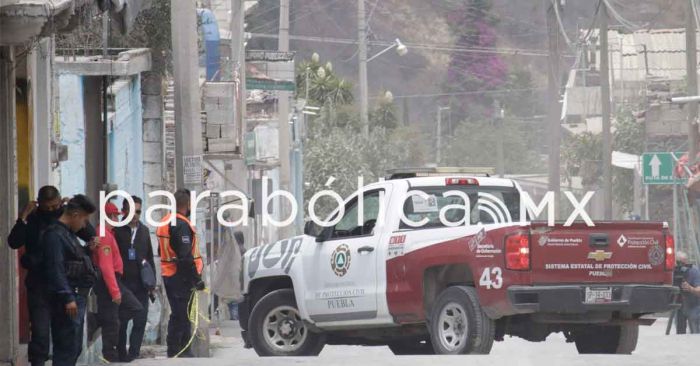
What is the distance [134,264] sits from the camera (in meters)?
16.2

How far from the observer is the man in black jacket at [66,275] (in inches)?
490

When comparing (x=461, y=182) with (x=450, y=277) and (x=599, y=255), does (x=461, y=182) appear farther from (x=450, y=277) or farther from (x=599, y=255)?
(x=599, y=255)

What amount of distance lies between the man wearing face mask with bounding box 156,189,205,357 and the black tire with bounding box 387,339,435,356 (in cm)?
251

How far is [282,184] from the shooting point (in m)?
40.7

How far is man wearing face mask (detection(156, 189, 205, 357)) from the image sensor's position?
1655 cm

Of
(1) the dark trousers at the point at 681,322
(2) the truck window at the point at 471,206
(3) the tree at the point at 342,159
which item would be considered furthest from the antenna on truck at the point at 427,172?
(3) the tree at the point at 342,159

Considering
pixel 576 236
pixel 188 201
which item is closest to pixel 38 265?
pixel 188 201

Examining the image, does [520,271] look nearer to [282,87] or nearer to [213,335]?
[213,335]

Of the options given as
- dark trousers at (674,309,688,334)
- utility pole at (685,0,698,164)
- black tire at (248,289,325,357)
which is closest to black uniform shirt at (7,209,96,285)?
black tire at (248,289,325,357)

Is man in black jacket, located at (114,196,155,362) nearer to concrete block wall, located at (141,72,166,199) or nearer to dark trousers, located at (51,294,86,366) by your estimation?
dark trousers, located at (51,294,86,366)

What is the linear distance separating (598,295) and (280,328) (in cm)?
411

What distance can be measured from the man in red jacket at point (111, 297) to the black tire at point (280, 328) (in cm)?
183

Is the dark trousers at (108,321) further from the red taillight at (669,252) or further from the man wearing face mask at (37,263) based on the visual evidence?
Result: the red taillight at (669,252)

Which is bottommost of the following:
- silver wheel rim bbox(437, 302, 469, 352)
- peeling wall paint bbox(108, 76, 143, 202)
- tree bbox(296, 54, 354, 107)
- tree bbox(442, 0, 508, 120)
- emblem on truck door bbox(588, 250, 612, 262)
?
silver wheel rim bbox(437, 302, 469, 352)
